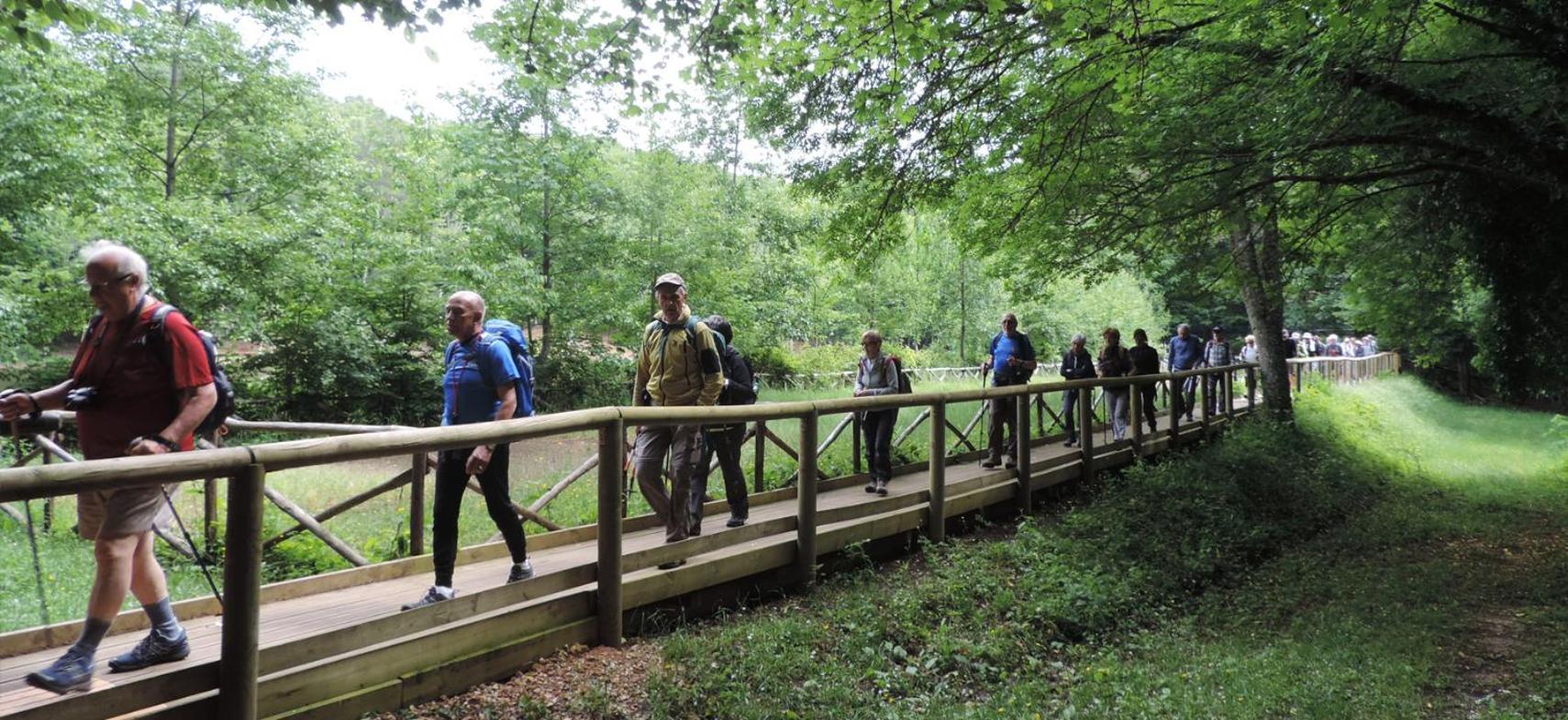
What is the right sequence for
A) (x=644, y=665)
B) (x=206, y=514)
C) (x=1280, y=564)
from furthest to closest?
(x=1280, y=564) → (x=206, y=514) → (x=644, y=665)

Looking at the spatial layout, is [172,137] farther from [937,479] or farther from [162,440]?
[937,479]

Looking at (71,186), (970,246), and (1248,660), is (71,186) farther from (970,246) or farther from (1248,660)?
(1248,660)

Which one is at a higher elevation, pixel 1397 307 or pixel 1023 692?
pixel 1397 307

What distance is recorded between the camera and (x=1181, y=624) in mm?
5992

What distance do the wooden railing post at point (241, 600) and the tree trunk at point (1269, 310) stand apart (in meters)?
13.3

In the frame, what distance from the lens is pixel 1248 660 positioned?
5.17 metres

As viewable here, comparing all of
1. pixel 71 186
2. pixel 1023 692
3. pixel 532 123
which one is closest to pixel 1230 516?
pixel 1023 692

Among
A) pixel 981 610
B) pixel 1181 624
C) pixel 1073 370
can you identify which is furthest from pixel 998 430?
pixel 981 610

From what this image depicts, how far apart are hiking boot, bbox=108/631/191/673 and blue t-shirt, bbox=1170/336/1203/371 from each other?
49.1ft

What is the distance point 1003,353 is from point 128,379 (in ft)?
27.0

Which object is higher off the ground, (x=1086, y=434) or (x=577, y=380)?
(x=577, y=380)

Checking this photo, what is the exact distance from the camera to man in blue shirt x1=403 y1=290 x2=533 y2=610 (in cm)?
389

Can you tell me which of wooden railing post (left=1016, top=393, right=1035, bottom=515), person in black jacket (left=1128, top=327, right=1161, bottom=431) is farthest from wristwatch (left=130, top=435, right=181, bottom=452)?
person in black jacket (left=1128, top=327, right=1161, bottom=431)

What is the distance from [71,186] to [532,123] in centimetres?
853
